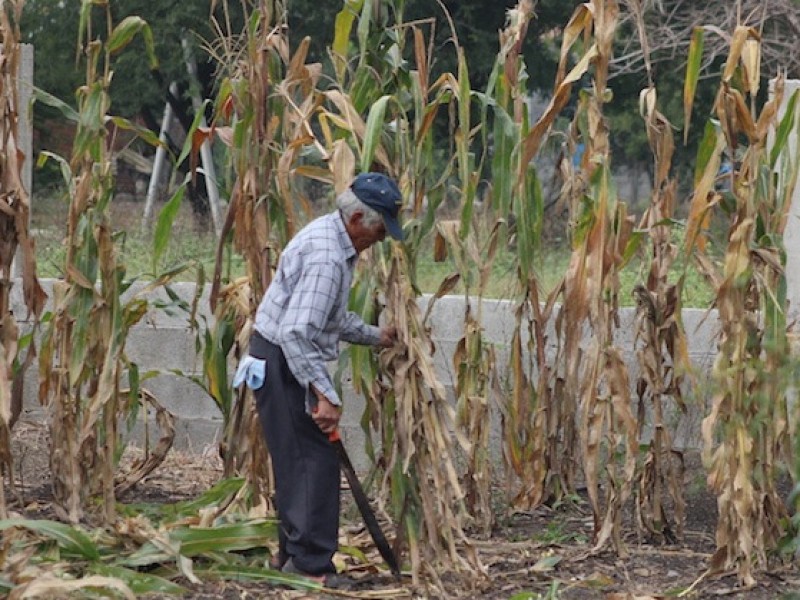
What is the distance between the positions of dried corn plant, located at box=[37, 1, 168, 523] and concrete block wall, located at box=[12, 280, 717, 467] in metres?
1.29

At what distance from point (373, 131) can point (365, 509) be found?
57.1 inches

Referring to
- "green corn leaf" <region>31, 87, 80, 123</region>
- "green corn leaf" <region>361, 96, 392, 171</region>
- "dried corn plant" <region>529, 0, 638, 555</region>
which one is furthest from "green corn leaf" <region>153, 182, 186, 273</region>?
"dried corn plant" <region>529, 0, 638, 555</region>

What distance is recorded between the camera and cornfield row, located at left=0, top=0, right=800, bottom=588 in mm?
5688

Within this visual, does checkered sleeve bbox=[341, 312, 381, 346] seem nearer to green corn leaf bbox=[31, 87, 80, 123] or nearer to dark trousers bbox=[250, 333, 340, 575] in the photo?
dark trousers bbox=[250, 333, 340, 575]

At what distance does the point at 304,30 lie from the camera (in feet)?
59.7

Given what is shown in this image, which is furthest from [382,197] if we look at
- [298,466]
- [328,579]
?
[328,579]

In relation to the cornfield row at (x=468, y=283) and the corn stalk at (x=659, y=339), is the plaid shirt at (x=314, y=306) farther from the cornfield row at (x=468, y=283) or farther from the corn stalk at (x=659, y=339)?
the corn stalk at (x=659, y=339)

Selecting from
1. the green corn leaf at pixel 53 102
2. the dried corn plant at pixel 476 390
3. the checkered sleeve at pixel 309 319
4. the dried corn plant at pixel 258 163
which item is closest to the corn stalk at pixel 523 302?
the dried corn plant at pixel 476 390

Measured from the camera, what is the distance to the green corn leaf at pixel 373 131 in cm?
562

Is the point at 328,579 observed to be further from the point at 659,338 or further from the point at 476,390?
the point at 659,338

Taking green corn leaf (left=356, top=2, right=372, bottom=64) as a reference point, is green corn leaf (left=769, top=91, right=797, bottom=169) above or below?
below

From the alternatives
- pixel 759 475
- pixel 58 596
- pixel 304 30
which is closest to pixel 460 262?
pixel 759 475

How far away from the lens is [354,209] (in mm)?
5426

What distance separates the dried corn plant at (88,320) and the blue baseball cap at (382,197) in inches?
53.5
